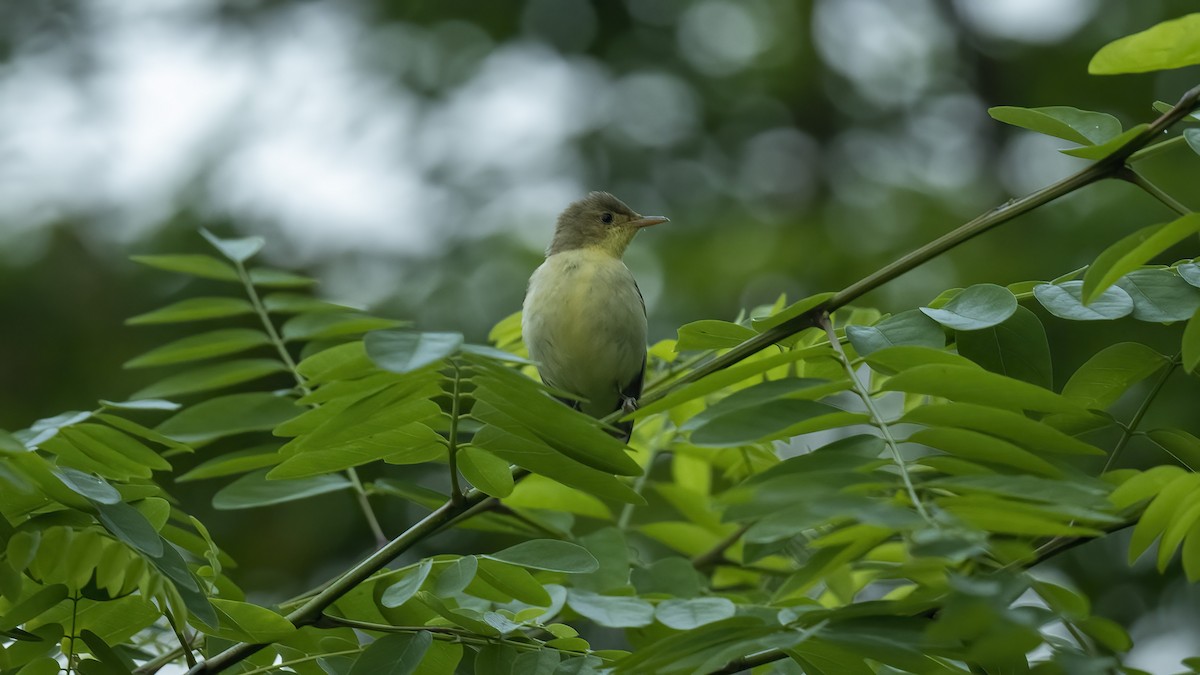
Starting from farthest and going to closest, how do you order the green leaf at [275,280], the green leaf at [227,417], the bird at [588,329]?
the bird at [588,329], the green leaf at [275,280], the green leaf at [227,417]

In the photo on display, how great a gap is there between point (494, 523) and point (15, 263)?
6.29 m

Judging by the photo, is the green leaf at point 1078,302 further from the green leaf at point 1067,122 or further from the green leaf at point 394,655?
the green leaf at point 394,655

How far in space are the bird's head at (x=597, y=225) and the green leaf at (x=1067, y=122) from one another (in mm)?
4025

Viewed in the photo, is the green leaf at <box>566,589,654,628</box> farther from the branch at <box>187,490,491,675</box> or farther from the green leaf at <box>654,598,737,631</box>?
the branch at <box>187,490,491,675</box>

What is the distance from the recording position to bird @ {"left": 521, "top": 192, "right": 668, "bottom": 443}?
5.40 meters

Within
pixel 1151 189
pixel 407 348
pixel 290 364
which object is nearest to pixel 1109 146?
pixel 1151 189

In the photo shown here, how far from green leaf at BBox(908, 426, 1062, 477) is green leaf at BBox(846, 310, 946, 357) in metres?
0.38

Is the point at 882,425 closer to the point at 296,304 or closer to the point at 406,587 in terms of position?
the point at 406,587

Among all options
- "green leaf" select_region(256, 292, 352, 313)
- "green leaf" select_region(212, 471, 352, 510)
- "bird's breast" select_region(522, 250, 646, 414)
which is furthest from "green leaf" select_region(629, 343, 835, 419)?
"bird's breast" select_region(522, 250, 646, 414)

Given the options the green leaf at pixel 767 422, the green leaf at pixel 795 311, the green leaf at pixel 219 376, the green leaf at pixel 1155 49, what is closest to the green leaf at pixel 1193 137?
the green leaf at pixel 1155 49

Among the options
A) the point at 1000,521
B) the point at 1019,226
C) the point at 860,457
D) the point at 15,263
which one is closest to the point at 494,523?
the point at 860,457

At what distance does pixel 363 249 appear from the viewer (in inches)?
392

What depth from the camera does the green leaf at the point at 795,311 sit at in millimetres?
2588

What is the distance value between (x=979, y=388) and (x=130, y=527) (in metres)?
1.76
